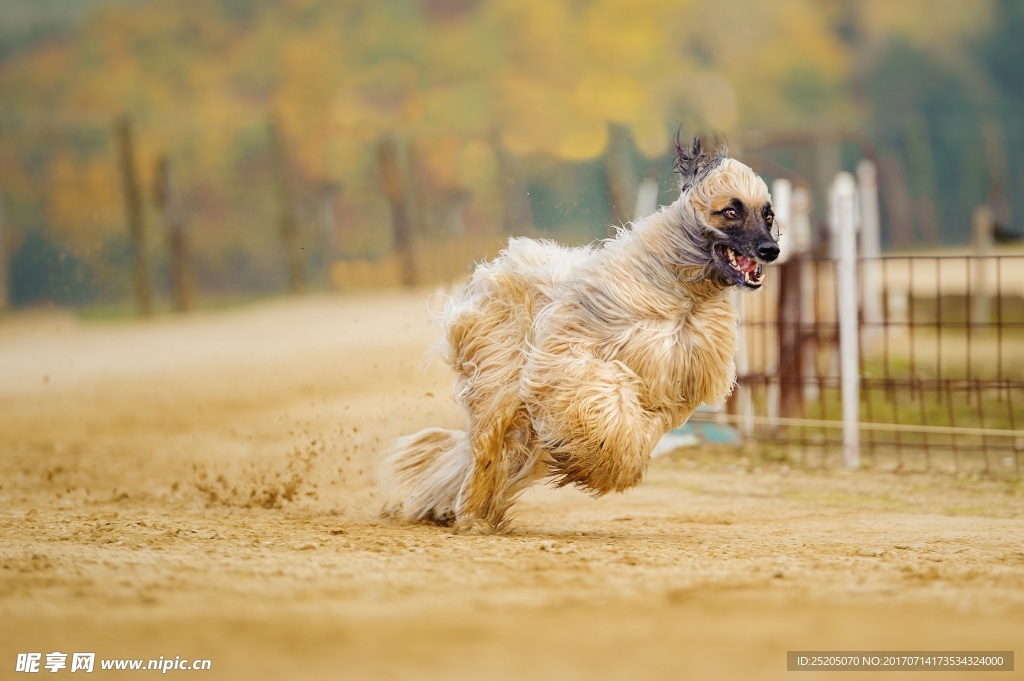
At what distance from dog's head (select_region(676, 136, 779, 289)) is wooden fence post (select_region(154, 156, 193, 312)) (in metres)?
13.0

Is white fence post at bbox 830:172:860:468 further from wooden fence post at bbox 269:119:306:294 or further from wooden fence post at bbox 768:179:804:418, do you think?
wooden fence post at bbox 269:119:306:294

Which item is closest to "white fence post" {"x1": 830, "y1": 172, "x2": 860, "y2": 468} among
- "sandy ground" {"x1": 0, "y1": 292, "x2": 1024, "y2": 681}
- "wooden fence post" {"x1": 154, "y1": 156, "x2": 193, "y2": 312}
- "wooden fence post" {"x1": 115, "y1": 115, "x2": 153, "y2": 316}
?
"sandy ground" {"x1": 0, "y1": 292, "x2": 1024, "y2": 681}

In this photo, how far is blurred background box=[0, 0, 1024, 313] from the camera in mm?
18562

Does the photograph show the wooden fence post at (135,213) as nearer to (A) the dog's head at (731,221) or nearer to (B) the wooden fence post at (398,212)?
(B) the wooden fence post at (398,212)

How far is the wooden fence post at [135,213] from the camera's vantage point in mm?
16625

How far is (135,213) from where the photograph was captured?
1683cm

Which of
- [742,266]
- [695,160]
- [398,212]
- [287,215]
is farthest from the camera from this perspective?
[287,215]

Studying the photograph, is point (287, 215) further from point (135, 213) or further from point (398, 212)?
point (135, 213)

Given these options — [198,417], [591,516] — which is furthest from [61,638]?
→ [198,417]

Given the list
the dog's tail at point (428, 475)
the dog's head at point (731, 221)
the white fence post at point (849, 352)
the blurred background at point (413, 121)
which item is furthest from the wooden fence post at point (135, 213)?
the dog's head at point (731, 221)

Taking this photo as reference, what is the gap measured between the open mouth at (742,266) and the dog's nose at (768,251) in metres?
0.09

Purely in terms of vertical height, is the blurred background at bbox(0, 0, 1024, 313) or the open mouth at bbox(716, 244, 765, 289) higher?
Answer: the blurred background at bbox(0, 0, 1024, 313)

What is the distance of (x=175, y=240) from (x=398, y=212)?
2992 mm

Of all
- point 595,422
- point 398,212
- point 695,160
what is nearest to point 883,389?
point 695,160
